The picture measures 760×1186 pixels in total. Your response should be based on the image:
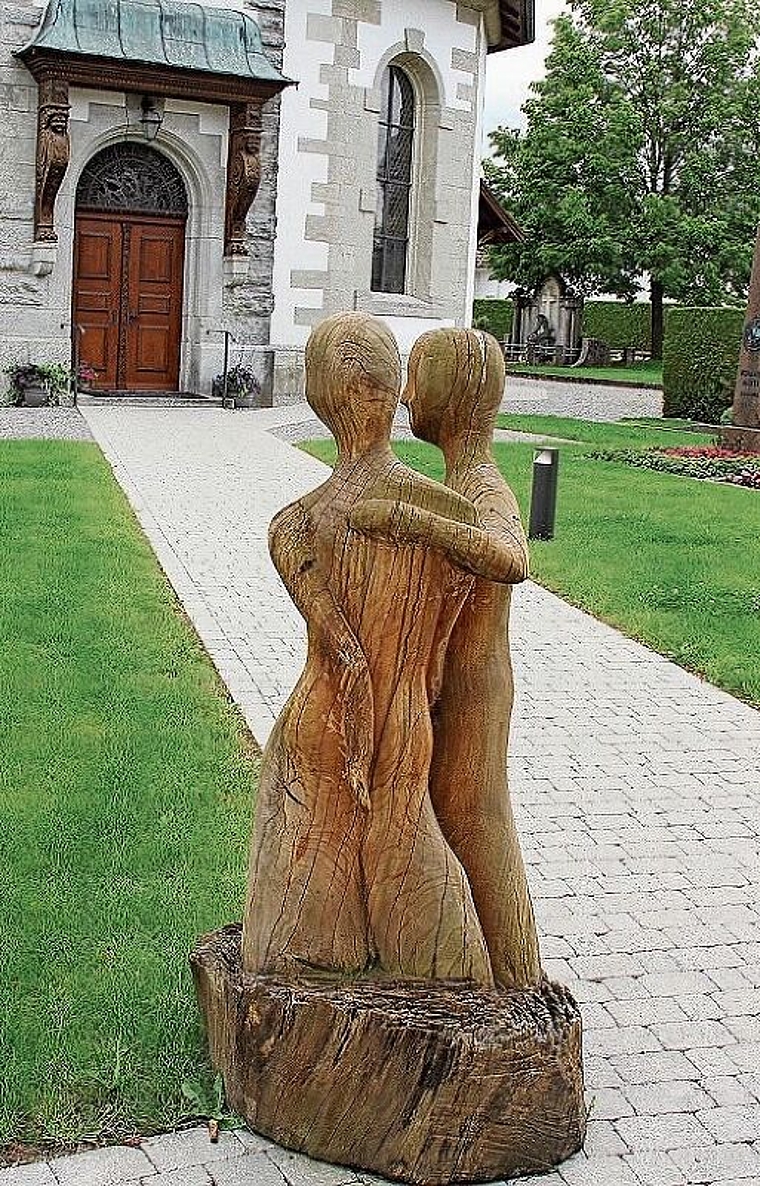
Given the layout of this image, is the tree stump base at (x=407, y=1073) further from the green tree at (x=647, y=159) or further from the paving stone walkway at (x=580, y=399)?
the green tree at (x=647, y=159)

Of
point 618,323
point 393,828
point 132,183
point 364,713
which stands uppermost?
point 132,183

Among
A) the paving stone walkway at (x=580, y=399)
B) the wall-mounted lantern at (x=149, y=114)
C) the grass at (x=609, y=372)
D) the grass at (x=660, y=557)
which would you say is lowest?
the grass at (x=660, y=557)

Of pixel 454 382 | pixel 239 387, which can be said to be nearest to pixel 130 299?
pixel 239 387

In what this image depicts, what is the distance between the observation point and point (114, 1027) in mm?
4418

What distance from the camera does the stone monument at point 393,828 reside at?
3713mm

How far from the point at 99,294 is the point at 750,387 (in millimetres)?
9594

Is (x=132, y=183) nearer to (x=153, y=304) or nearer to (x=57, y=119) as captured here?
(x=153, y=304)

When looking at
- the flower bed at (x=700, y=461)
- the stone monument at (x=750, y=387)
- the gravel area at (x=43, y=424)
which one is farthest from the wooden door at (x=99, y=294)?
the stone monument at (x=750, y=387)

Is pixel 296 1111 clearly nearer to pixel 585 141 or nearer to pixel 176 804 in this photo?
pixel 176 804

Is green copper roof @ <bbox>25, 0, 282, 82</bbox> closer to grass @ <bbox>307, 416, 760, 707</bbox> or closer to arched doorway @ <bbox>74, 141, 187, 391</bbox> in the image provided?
arched doorway @ <bbox>74, 141, 187, 391</bbox>

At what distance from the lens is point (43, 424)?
2012cm

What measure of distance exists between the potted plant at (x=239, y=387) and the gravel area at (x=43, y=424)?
2.83 m

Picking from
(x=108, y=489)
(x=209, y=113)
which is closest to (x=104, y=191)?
(x=209, y=113)

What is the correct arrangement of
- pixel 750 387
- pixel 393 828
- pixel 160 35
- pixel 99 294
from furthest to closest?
1. pixel 99 294
2. pixel 160 35
3. pixel 750 387
4. pixel 393 828
